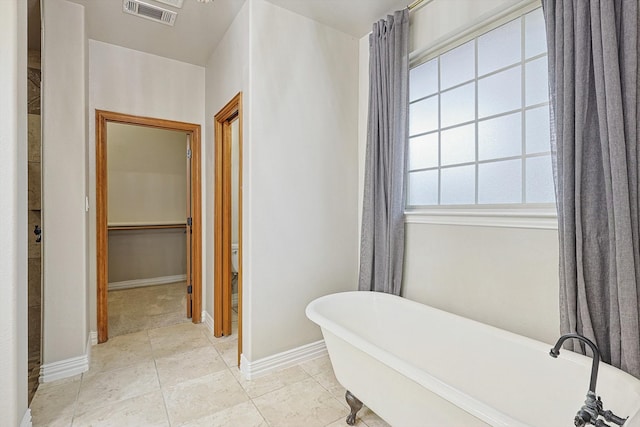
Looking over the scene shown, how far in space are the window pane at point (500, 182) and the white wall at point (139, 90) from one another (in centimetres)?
242

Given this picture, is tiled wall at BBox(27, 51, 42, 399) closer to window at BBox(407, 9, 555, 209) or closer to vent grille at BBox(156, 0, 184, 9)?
vent grille at BBox(156, 0, 184, 9)

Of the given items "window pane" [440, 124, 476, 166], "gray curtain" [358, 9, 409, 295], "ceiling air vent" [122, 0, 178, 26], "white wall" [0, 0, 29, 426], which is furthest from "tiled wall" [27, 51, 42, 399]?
"window pane" [440, 124, 476, 166]

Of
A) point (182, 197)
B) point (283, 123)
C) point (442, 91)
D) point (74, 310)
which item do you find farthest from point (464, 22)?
point (182, 197)

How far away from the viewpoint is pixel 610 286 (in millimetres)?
1250

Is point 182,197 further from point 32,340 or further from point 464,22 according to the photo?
point 464,22

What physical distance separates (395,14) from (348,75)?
60 cm

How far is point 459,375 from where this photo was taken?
1.64 meters

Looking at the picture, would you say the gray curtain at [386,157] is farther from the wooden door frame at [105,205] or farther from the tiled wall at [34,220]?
the tiled wall at [34,220]

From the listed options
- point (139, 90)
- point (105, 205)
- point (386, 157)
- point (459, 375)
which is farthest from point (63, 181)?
point (459, 375)

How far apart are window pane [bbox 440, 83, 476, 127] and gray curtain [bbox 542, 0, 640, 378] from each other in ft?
2.00

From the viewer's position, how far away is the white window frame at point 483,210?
1617 mm

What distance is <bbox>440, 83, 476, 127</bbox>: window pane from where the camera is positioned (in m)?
2.06

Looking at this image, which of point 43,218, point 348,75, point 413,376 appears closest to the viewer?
point 413,376

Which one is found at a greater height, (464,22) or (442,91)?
(464,22)
